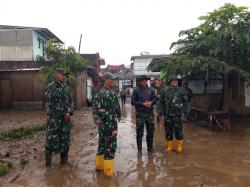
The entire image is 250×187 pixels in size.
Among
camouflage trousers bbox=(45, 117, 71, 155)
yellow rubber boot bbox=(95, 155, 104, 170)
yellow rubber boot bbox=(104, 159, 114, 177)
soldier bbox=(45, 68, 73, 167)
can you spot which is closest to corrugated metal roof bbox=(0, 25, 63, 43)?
soldier bbox=(45, 68, 73, 167)

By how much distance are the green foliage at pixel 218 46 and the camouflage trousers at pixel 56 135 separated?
5815 millimetres

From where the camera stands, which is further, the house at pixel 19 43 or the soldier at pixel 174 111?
the house at pixel 19 43

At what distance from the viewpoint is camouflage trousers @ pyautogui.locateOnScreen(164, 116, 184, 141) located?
7762mm

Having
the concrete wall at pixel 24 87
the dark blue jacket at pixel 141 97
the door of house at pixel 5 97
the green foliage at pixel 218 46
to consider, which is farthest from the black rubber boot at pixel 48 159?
the door of house at pixel 5 97

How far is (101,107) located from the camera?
596 centimetres

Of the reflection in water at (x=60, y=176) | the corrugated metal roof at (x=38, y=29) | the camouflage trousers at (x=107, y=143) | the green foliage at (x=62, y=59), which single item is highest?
the corrugated metal roof at (x=38, y=29)

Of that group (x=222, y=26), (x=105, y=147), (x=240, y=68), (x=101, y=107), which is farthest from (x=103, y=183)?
(x=222, y=26)

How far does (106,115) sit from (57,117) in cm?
100

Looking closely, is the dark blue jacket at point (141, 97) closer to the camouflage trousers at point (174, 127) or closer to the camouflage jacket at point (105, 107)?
the camouflage trousers at point (174, 127)

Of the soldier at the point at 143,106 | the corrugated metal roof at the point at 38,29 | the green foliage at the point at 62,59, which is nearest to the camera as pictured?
the soldier at the point at 143,106

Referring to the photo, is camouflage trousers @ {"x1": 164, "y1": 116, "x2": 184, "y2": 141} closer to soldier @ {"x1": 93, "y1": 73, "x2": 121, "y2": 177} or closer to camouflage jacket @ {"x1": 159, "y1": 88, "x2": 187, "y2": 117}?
camouflage jacket @ {"x1": 159, "y1": 88, "x2": 187, "y2": 117}

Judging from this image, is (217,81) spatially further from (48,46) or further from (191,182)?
(191,182)

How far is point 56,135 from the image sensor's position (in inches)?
246

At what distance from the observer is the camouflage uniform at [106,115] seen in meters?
5.89
